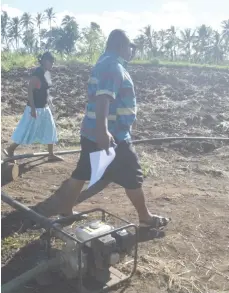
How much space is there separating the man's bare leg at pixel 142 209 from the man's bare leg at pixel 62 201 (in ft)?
1.35

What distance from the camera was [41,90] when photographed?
4984 millimetres

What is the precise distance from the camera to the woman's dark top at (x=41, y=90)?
4.86m

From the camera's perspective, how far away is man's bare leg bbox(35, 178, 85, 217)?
127 inches

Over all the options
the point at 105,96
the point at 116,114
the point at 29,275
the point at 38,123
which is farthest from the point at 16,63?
the point at 29,275

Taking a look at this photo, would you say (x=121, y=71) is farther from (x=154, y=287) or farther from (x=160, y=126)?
(x=160, y=126)

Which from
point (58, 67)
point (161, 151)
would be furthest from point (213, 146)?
point (58, 67)

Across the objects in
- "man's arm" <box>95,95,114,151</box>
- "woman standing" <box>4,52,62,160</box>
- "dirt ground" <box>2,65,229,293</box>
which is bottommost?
"dirt ground" <box>2,65,229,293</box>

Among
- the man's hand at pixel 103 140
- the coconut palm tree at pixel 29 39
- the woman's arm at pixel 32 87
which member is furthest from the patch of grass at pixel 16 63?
the coconut palm tree at pixel 29 39

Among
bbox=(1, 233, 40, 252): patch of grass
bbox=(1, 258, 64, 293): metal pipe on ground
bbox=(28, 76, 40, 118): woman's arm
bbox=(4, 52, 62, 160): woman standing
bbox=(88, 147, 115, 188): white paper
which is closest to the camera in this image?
bbox=(1, 258, 64, 293): metal pipe on ground

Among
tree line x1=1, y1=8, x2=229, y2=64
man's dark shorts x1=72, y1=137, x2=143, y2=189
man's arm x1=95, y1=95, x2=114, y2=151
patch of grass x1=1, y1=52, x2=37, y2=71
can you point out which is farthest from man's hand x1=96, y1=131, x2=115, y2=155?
tree line x1=1, y1=8, x2=229, y2=64

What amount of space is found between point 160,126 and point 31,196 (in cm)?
464

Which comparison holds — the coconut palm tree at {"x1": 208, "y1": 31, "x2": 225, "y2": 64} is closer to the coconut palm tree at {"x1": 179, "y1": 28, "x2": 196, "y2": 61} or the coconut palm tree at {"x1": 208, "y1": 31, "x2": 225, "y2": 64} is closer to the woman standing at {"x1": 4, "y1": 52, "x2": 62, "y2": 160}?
the coconut palm tree at {"x1": 179, "y1": 28, "x2": 196, "y2": 61}

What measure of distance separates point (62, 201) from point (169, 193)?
1172 mm

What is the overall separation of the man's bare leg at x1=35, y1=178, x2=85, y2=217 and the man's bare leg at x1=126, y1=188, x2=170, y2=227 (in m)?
0.41
